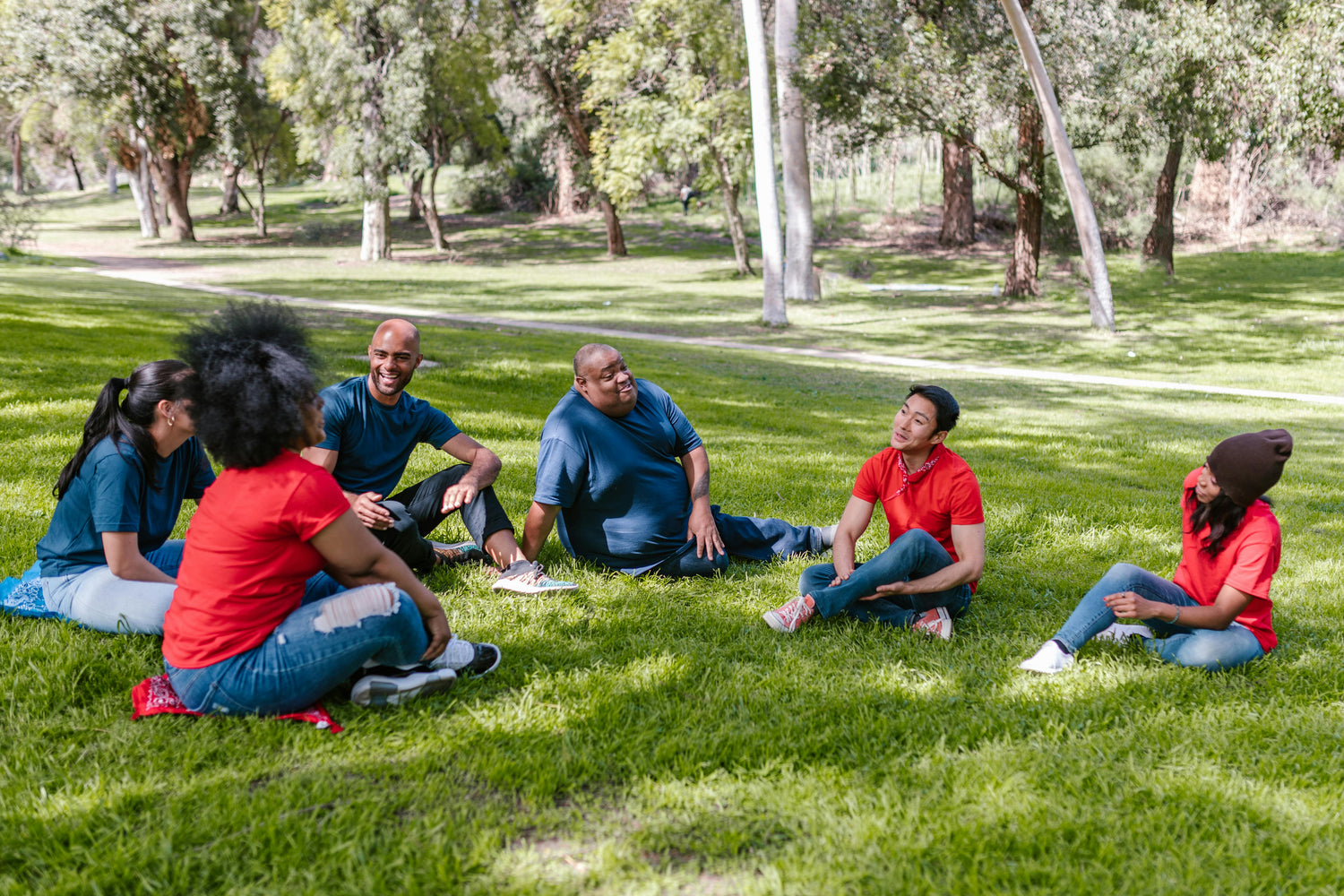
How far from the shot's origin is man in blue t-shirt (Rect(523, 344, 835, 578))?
499 centimetres

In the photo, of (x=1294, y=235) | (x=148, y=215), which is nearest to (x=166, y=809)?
(x=1294, y=235)

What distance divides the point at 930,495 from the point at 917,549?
1.12 ft

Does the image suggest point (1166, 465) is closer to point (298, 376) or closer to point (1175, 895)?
point (1175, 895)

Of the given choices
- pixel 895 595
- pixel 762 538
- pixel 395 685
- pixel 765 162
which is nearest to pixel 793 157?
pixel 765 162

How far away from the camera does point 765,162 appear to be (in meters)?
19.6

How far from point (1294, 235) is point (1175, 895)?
41653 mm

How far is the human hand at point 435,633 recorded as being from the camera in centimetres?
357

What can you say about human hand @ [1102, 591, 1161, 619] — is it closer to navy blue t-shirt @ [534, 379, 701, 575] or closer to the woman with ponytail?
navy blue t-shirt @ [534, 379, 701, 575]

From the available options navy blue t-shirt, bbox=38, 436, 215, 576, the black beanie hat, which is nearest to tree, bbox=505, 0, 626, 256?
navy blue t-shirt, bbox=38, 436, 215, 576

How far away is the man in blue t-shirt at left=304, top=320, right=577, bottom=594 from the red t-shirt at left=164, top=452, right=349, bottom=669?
1.35 meters

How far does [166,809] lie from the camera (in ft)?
9.40

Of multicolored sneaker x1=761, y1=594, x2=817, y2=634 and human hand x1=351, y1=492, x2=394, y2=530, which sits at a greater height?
human hand x1=351, y1=492, x2=394, y2=530

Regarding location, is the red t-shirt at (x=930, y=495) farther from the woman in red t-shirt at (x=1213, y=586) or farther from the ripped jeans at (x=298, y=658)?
the ripped jeans at (x=298, y=658)

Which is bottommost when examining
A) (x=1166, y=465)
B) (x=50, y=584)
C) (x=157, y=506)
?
(x=1166, y=465)
